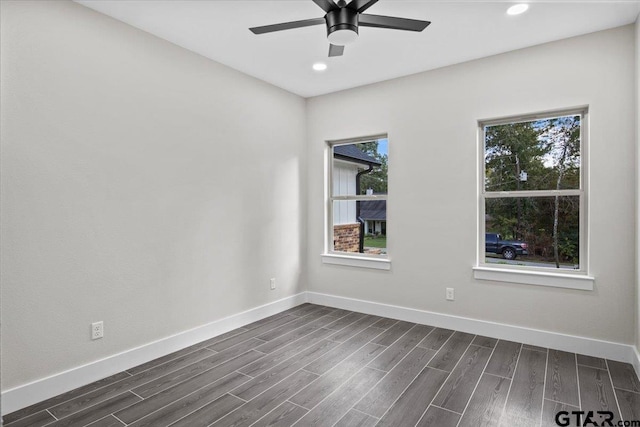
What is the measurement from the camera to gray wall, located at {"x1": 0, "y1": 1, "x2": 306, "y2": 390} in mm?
2291

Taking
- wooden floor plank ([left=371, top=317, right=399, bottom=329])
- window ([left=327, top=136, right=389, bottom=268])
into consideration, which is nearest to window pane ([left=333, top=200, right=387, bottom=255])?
window ([left=327, top=136, right=389, bottom=268])

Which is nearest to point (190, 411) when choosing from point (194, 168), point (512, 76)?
point (194, 168)

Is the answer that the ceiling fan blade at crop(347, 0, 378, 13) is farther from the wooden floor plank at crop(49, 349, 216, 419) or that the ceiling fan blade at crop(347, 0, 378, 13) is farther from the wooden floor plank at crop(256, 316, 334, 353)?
the wooden floor plank at crop(49, 349, 216, 419)

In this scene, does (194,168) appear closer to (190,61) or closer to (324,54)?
(190,61)

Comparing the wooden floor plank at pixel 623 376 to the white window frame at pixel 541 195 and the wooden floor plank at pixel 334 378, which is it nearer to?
the white window frame at pixel 541 195

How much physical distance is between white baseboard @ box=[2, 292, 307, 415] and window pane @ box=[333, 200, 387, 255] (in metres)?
1.34

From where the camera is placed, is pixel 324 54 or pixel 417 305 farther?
pixel 417 305

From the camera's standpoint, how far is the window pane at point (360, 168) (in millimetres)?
4246

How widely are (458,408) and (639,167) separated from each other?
2.25 metres

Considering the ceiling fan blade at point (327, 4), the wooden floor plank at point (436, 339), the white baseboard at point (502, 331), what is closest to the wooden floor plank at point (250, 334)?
the white baseboard at point (502, 331)

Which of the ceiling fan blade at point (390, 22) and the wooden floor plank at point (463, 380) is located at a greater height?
the ceiling fan blade at point (390, 22)

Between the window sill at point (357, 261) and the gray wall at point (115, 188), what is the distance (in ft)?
3.15

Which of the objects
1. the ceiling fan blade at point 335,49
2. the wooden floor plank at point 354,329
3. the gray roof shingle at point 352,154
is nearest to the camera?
the ceiling fan blade at point 335,49

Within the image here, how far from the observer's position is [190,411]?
7.38ft
